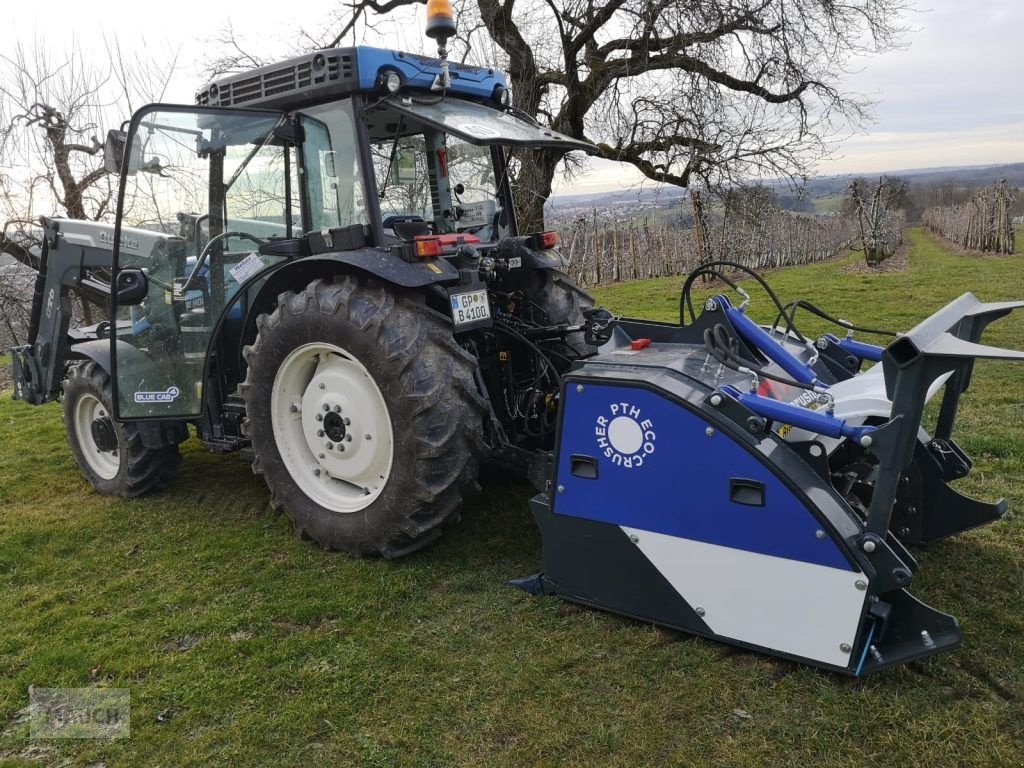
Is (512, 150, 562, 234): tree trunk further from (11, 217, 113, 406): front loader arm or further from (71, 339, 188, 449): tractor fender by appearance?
(71, 339, 188, 449): tractor fender

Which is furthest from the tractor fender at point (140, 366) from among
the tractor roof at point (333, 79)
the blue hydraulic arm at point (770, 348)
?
the blue hydraulic arm at point (770, 348)

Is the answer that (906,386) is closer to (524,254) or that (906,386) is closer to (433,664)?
(433,664)

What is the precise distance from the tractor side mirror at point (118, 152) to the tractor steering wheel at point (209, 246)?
524 millimetres

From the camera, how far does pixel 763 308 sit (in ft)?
37.7

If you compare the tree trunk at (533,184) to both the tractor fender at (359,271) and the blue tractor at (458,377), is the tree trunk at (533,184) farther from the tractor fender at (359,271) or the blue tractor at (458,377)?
the tractor fender at (359,271)

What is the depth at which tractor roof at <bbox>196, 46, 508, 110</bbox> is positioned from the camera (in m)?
3.69

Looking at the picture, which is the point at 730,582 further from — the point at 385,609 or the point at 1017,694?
the point at 385,609

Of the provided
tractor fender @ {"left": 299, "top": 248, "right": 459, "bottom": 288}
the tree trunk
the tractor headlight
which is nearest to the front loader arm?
tractor fender @ {"left": 299, "top": 248, "right": 459, "bottom": 288}

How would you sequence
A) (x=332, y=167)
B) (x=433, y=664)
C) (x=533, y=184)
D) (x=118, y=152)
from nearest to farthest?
(x=433, y=664)
(x=332, y=167)
(x=118, y=152)
(x=533, y=184)

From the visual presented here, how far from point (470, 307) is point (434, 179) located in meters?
1.16

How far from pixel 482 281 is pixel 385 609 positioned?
5.37 ft

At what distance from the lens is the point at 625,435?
292 cm

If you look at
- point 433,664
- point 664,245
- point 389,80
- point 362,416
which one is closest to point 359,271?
point 362,416

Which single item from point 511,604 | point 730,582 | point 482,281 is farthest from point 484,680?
point 482,281
